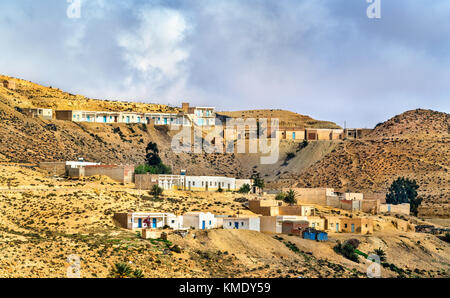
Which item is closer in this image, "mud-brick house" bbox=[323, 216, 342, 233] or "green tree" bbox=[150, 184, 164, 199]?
"mud-brick house" bbox=[323, 216, 342, 233]

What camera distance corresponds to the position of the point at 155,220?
199 feet

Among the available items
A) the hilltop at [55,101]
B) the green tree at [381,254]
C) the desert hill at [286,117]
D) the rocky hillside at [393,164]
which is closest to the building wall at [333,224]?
the green tree at [381,254]

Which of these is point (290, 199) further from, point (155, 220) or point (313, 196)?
point (155, 220)

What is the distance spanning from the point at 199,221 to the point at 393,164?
44.4 m

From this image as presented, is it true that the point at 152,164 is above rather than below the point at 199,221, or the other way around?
above

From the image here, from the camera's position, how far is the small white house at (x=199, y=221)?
62.3m

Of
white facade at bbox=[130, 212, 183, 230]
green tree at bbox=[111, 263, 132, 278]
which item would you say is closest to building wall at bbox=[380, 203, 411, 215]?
white facade at bbox=[130, 212, 183, 230]

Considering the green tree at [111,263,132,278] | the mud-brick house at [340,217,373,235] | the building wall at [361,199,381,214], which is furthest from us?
the building wall at [361,199,381,214]

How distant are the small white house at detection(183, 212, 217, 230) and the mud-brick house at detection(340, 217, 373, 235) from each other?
12606 millimetres

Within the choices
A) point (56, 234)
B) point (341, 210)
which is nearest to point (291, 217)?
point (341, 210)

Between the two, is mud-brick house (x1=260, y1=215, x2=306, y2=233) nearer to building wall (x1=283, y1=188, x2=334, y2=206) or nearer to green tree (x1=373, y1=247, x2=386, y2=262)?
green tree (x1=373, y1=247, x2=386, y2=262)

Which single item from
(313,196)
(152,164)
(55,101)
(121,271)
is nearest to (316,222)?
(313,196)

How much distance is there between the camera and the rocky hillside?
313 feet
